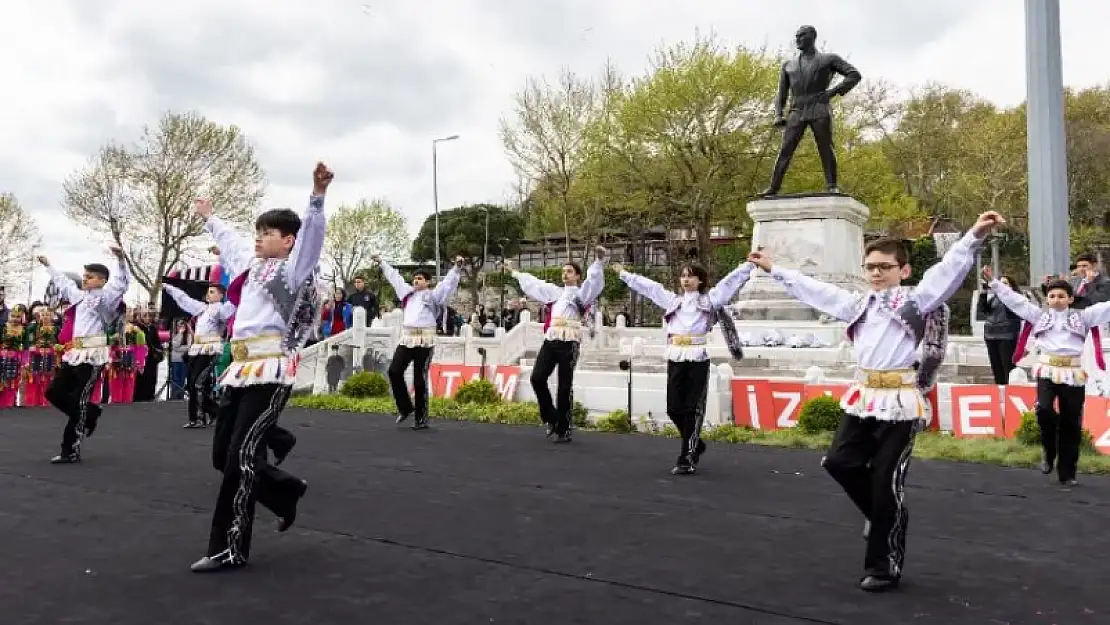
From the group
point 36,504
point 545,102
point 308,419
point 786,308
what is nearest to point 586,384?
point 308,419

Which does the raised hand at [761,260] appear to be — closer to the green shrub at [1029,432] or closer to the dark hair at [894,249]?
the dark hair at [894,249]

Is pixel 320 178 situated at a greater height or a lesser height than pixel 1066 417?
greater

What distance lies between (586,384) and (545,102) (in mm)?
25486

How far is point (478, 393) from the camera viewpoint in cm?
1391

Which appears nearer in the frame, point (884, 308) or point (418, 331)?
point (884, 308)

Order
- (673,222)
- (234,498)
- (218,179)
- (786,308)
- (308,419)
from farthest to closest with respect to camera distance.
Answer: (673,222) < (218,179) < (786,308) < (308,419) < (234,498)

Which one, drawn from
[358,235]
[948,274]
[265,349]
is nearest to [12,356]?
[265,349]

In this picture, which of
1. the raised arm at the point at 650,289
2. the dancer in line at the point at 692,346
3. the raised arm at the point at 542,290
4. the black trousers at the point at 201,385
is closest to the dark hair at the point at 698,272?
the dancer in line at the point at 692,346

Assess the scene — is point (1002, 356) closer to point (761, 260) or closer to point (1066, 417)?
point (1066, 417)

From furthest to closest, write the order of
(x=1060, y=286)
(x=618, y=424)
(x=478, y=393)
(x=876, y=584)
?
(x=478, y=393) → (x=618, y=424) → (x=1060, y=286) → (x=876, y=584)

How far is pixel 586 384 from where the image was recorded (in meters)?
13.3

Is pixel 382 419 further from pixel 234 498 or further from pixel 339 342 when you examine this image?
pixel 234 498

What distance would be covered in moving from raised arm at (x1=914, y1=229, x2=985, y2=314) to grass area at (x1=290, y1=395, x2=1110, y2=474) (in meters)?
5.04

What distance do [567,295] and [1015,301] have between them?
15.3 ft
